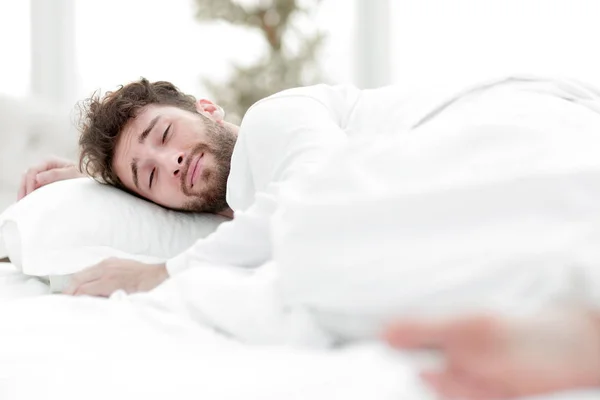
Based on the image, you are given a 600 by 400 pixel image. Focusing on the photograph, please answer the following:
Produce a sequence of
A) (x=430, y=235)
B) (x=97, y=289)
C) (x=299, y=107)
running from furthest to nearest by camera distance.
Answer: (x=299, y=107) < (x=97, y=289) < (x=430, y=235)

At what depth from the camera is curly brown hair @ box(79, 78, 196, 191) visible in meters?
1.74

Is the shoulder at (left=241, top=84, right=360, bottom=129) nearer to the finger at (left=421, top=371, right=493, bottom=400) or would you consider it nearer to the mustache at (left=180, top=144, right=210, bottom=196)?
the mustache at (left=180, top=144, right=210, bottom=196)

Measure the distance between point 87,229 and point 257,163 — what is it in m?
0.41

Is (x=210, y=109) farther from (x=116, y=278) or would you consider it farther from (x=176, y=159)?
(x=116, y=278)

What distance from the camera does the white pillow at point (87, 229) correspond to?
150 centimetres

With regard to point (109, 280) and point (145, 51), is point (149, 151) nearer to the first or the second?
point (109, 280)

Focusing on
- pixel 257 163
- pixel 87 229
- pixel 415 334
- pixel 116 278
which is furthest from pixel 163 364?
pixel 87 229

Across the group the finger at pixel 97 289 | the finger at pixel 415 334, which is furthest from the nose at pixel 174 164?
the finger at pixel 415 334

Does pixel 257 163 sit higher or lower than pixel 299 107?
lower

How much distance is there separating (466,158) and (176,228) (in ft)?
3.17

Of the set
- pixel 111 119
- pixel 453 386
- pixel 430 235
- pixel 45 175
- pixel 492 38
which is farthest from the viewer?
pixel 492 38

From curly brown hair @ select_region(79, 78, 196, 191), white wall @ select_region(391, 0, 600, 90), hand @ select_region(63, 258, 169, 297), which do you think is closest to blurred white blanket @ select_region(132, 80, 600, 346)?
hand @ select_region(63, 258, 169, 297)

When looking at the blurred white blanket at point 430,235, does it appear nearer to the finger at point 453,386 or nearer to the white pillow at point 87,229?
the finger at point 453,386

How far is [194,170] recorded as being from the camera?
1.63 m
